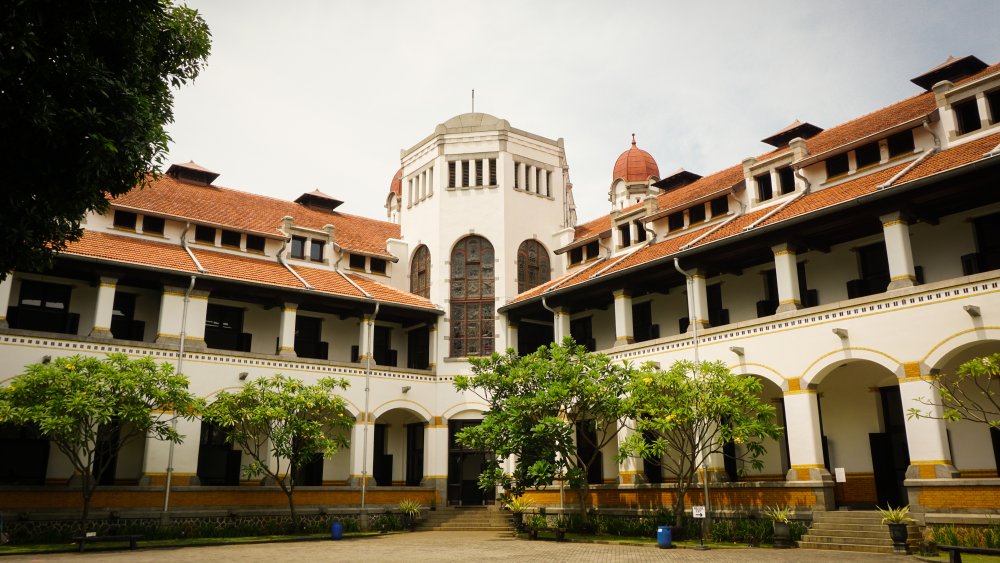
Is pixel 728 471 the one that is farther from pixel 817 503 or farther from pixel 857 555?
pixel 857 555

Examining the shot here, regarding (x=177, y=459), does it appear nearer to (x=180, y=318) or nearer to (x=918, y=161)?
(x=180, y=318)

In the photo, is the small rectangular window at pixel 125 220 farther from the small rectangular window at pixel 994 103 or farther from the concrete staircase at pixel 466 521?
the small rectangular window at pixel 994 103

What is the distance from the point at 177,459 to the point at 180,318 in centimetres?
461

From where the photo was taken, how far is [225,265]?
2725 cm

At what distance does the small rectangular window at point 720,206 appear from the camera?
86.8 ft

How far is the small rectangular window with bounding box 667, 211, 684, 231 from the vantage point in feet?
91.6

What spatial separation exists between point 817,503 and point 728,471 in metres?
4.41

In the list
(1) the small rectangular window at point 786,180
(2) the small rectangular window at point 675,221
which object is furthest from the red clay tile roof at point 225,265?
(1) the small rectangular window at point 786,180

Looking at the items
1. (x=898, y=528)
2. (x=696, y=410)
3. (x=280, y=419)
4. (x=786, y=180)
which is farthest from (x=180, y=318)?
(x=898, y=528)

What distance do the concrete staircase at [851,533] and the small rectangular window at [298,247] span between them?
21487 millimetres

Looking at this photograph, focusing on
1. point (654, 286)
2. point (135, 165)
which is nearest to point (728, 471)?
point (654, 286)

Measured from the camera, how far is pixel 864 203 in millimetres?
19125

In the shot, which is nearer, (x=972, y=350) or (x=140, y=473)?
(x=972, y=350)

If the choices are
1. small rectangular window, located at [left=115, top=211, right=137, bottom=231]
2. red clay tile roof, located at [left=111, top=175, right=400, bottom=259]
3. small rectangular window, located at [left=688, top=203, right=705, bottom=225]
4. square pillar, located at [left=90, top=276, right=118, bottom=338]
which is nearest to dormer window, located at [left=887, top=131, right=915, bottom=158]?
small rectangular window, located at [left=688, top=203, right=705, bottom=225]
